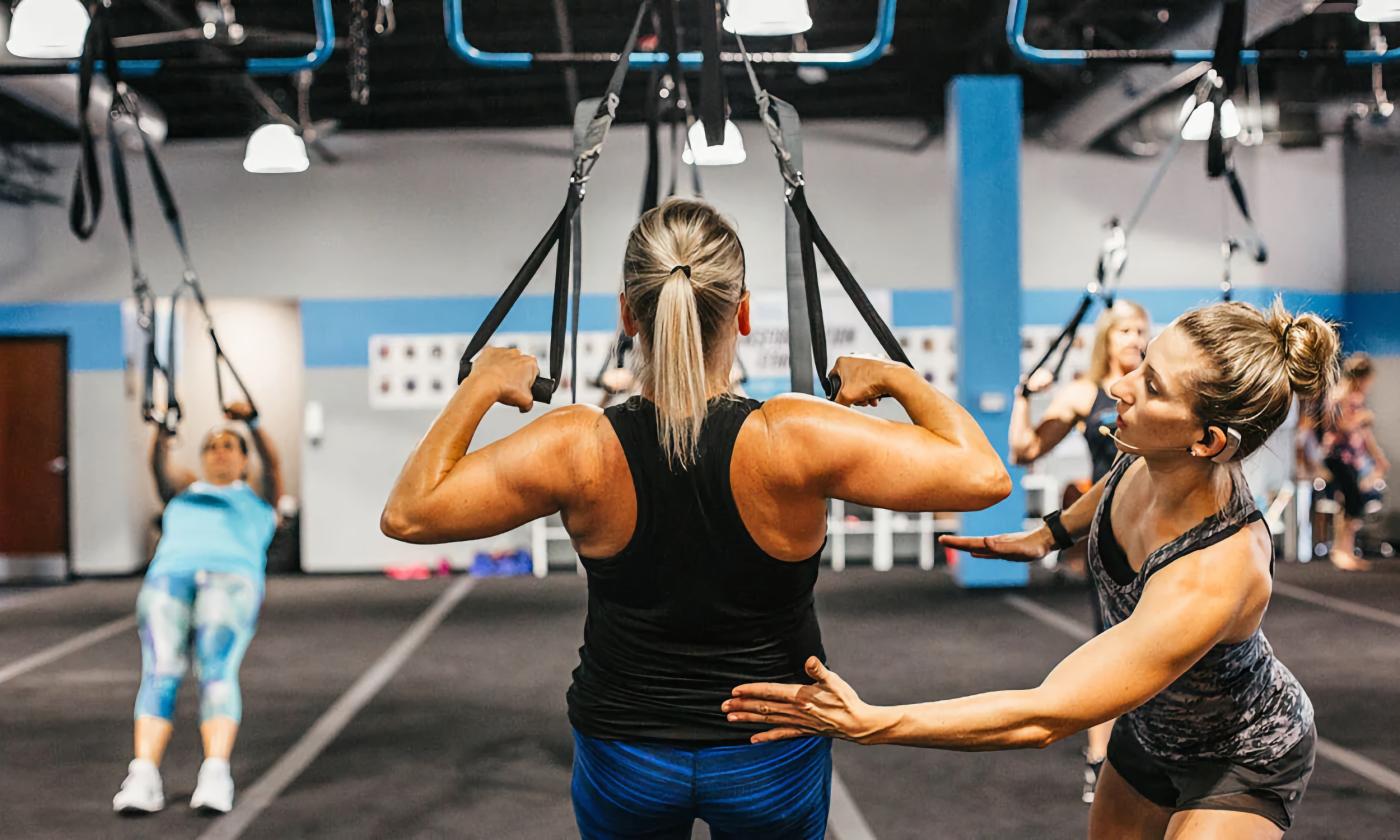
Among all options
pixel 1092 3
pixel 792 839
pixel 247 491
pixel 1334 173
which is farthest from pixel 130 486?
pixel 1334 173

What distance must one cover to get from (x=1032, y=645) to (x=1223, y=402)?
183 inches

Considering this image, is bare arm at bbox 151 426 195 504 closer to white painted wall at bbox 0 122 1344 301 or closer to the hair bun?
the hair bun

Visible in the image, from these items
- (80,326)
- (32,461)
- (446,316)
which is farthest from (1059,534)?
(32,461)

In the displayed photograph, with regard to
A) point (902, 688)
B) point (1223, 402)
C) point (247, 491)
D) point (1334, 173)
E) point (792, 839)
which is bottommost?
point (902, 688)

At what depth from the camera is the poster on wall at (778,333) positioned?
384 inches

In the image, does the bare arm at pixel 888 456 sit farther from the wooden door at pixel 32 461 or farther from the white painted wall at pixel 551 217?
the wooden door at pixel 32 461

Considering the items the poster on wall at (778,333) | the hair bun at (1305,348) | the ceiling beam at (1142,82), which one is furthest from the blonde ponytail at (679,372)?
the poster on wall at (778,333)

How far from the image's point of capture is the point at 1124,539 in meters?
1.82

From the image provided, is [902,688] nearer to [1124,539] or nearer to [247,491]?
[247,491]

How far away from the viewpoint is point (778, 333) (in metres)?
9.98

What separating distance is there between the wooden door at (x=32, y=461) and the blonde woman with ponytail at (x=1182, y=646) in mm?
10058

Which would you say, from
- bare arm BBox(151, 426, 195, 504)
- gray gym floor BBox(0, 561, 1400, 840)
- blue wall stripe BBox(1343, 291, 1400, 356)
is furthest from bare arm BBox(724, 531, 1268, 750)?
blue wall stripe BBox(1343, 291, 1400, 356)

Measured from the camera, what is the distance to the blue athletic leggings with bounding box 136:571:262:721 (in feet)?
11.9

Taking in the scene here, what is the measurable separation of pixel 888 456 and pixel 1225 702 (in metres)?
0.74
